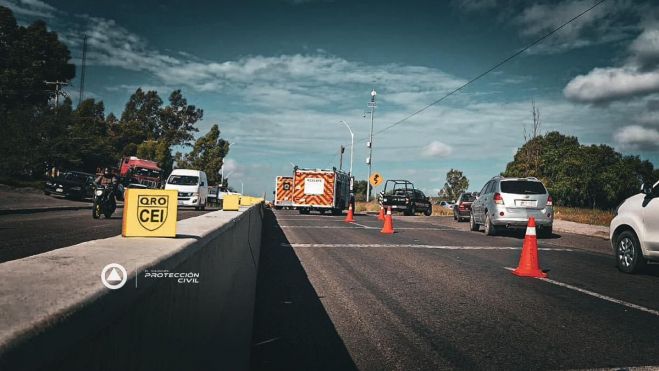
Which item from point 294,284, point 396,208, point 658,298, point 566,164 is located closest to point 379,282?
point 294,284

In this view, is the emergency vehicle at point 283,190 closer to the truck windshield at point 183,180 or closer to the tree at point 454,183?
the truck windshield at point 183,180

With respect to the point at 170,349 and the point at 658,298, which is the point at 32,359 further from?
the point at 658,298

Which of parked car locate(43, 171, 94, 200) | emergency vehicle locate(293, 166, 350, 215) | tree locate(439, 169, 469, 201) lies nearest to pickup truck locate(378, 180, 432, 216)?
emergency vehicle locate(293, 166, 350, 215)

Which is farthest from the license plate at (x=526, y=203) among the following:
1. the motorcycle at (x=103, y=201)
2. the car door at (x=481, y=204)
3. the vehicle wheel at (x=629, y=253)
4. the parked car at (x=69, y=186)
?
the parked car at (x=69, y=186)

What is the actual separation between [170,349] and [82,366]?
0.79 m

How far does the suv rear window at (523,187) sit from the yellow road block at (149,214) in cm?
1405

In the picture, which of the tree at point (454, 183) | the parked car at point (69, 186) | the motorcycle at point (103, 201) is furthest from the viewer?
the tree at point (454, 183)

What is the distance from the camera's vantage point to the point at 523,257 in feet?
27.1

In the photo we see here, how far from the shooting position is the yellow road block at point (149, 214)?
321 cm

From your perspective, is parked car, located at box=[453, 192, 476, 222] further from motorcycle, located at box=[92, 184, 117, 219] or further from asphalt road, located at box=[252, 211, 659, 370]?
motorcycle, located at box=[92, 184, 117, 219]

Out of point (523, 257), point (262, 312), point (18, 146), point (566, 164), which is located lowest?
point (262, 312)

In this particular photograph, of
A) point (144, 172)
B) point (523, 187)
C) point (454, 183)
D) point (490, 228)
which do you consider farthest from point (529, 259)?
point (454, 183)

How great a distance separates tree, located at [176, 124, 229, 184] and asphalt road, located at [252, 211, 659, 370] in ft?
186

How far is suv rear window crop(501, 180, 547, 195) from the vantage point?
15.5m
